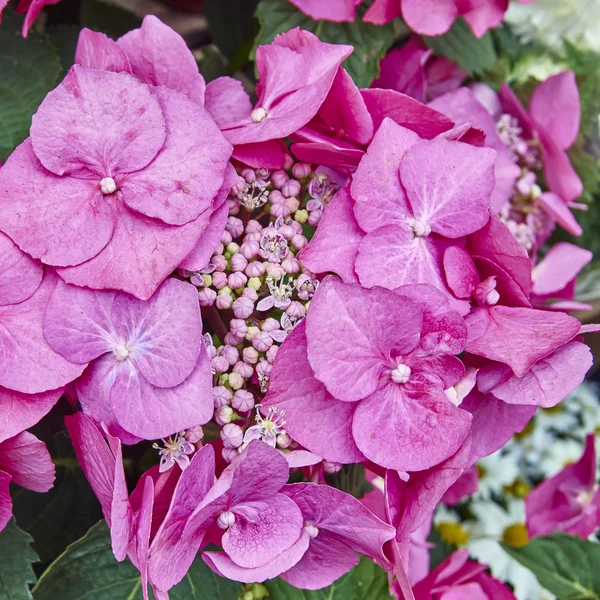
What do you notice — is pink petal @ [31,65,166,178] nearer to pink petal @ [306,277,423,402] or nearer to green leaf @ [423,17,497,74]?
pink petal @ [306,277,423,402]

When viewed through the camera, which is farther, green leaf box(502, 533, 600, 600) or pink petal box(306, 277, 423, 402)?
green leaf box(502, 533, 600, 600)

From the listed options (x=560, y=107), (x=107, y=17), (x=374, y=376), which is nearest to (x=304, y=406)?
(x=374, y=376)

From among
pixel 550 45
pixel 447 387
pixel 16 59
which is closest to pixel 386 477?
pixel 447 387

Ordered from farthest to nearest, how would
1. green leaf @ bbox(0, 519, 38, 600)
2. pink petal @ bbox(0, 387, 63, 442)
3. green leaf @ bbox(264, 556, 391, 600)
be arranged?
green leaf @ bbox(264, 556, 391, 600)
green leaf @ bbox(0, 519, 38, 600)
pink petal @ bbox(0, 387, 63, 442)

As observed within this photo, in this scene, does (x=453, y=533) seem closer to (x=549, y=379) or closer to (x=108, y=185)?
(x=549, y=379)

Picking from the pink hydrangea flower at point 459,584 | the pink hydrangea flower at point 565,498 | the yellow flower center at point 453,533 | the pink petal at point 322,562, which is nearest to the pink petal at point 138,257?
the pink petal at point 322,562

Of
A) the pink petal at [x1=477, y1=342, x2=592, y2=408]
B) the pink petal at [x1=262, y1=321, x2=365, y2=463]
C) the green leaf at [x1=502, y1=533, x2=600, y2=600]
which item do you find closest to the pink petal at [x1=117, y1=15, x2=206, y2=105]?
the pink petal at [x1=262, y1=321, x2=365, y2=463]
